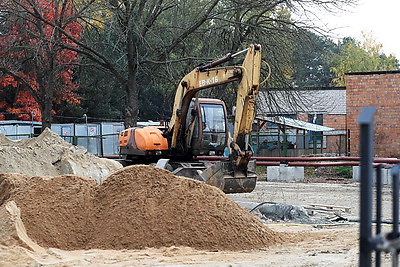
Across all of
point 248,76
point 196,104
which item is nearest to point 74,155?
point 196,104

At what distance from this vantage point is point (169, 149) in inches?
728

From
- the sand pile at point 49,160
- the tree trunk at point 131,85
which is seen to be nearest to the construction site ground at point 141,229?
the sand pile at point 49,160

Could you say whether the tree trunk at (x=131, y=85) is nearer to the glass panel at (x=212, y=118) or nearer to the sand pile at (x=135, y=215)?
the glass panel at (x=212, y=118)

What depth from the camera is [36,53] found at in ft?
76.5

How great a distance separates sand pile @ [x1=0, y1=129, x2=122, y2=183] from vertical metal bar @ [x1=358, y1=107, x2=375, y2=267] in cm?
1519

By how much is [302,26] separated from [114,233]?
17565 millimetres

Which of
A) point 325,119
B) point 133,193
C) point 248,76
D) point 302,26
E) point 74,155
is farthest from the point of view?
point 325,119

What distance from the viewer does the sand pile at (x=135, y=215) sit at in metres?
10.1

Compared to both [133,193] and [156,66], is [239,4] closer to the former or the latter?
[156,66]

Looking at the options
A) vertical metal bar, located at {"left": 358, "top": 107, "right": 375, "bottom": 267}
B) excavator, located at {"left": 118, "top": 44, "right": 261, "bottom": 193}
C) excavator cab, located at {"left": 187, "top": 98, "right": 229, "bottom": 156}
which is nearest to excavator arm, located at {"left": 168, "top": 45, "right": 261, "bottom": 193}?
excavator, located at {"left": 118, "top": 44, "right": 261, "bottom": 193}

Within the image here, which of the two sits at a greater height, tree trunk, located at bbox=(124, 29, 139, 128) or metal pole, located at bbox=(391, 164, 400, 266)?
tree trunk, located at bbox=(124, 29, 139, 128)

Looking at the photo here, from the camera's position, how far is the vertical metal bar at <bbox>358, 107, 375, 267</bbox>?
3023 millimetres

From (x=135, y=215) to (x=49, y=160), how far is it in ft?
29.4

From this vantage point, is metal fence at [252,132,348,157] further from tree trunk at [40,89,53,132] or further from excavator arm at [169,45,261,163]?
excavator arm at [169,45,261,163]
